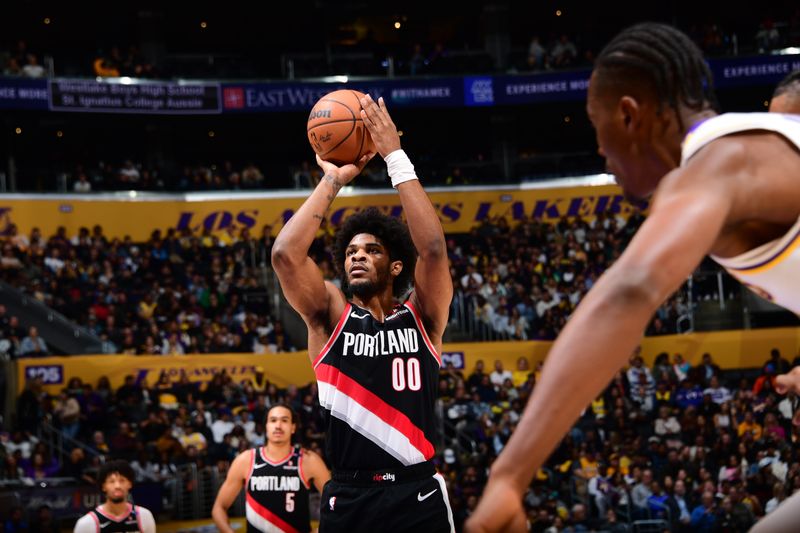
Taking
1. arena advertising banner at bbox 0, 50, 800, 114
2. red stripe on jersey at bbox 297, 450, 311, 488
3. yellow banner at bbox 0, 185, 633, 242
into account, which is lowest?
red stripe on jersey at bbox 297, 450, 311, 488

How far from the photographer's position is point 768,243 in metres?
2.02

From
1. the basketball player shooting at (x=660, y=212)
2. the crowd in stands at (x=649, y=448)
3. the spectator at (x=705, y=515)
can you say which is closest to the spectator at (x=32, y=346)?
the crowd in stands at (x=649, y=448)

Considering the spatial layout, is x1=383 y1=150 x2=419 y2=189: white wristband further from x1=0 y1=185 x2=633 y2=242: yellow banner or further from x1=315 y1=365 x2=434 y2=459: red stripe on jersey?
x1=0 y1=185 x2=633 y2=242: yellow banner

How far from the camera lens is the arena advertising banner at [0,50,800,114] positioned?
26.1 metres

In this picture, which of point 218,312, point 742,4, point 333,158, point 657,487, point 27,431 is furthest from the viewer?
point 742,4

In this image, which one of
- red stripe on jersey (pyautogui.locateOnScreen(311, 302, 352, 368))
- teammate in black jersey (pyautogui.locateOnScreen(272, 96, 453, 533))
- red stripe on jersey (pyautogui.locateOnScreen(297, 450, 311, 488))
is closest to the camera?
teammate in black jersey (pyautogui.locateOnScreen(272, 96, 453, 533))

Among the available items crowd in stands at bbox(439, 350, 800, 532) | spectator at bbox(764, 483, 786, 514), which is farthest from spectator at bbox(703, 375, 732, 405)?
spectator at bbox(764, 483, 786, 514)

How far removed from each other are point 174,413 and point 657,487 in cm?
815

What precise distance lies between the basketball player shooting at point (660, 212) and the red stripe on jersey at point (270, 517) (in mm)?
6120

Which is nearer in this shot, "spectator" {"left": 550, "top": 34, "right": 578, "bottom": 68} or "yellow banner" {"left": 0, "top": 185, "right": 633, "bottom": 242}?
"yellow banner" {"left": 0, "top": 185, "right": 633, "bottom": 242}

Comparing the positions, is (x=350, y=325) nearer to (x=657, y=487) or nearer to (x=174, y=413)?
(x=657, y=487)

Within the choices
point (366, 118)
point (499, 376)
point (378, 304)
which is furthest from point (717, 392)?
point (366, 118)

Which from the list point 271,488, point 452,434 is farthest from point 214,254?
point 271,488

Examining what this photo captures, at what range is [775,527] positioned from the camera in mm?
2051
